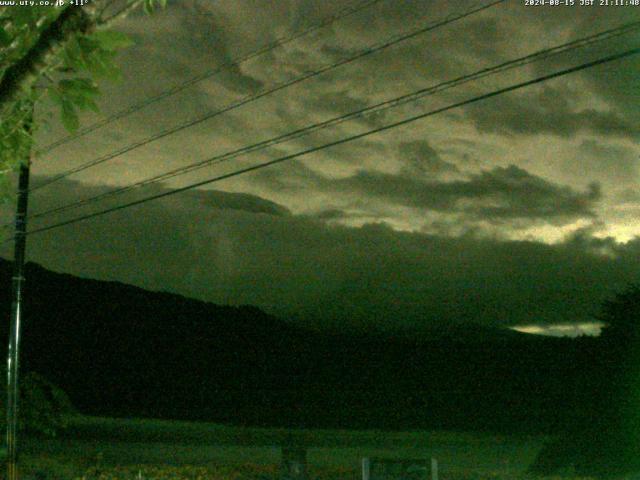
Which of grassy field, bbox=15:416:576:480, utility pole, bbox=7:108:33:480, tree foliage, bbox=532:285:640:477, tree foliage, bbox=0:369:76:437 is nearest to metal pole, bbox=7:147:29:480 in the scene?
utility pole, bbox=7:108:33:480

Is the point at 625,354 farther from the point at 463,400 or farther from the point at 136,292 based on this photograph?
the point at 136,292

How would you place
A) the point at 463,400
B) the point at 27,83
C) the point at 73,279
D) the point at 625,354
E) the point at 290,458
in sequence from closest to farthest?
the point at 27,83 < the point at 290,458 < the point at 625,354 < the point at 463,400 < the point at 73,279

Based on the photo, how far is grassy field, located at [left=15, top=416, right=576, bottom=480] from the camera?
64.1 feet

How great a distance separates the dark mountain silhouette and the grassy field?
1.63m

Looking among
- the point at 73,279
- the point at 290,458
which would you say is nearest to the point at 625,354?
the point at 290,458

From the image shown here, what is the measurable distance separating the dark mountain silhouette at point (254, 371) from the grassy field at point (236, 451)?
5.35 ft

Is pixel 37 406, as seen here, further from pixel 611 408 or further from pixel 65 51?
pixel 65 51

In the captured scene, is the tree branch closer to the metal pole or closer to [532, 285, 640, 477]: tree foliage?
the metal pole

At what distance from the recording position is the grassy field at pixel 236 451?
1955 centimetres

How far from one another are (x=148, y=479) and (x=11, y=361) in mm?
3708

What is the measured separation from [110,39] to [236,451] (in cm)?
2593

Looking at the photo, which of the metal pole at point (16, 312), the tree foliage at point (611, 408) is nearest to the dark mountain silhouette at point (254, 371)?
the tree foliage at point (611, 408)

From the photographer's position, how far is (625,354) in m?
20.3

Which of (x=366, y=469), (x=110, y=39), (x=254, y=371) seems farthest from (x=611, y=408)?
(x=254, y=371)
